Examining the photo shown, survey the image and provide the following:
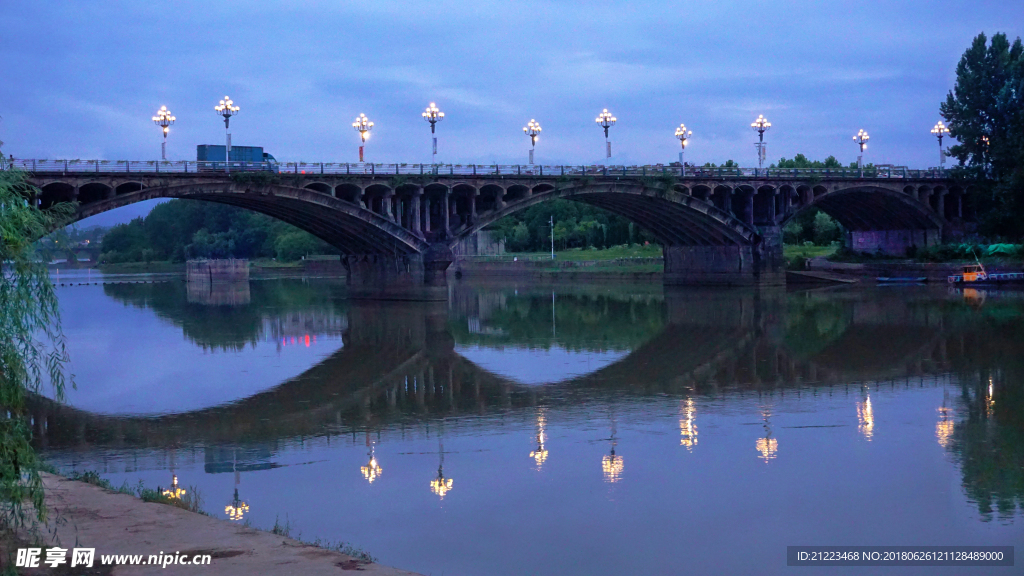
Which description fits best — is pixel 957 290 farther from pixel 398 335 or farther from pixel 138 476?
pixel 138 476

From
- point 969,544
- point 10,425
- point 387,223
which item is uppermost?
point 387,223

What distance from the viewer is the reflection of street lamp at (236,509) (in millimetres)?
15086

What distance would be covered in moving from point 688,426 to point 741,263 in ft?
204

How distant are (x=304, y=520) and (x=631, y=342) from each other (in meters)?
26.8

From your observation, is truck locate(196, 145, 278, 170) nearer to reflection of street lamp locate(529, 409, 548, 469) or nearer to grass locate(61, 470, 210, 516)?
reflection of street lamp locate(529, 409, 548, 469)

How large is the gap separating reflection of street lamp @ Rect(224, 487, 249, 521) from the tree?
7731 cm

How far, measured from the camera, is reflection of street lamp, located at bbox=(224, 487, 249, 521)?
1509cm

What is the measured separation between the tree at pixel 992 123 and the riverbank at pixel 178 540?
7952cm

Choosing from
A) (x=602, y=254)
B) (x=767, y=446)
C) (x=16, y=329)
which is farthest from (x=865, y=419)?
(x=602, y=254)

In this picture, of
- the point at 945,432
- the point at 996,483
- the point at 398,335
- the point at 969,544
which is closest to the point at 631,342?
the point at 398,335

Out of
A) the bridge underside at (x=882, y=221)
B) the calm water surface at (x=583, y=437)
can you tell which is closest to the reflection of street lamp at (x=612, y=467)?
the calm water surface at (x=583, y=437)

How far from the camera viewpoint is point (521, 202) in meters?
70.1

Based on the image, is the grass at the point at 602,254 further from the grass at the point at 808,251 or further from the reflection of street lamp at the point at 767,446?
the reflection of street lamp at the point at 767,446

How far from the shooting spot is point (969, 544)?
13.5m
